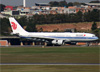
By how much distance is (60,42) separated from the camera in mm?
78062

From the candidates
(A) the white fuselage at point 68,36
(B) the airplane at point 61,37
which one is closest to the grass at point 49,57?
(A) the white fuselage at point 68,36

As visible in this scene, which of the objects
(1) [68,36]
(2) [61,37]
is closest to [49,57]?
(1) [68,36]

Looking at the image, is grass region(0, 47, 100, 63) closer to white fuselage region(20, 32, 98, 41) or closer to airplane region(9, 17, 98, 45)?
white fuselage region(20, 32, 98, 41)

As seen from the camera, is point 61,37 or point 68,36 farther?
point 61,37

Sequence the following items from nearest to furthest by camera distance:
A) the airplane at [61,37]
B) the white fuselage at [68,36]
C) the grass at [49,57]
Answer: the grass at [49,57] → the white fuselage at [68,36] → the airplane at [61,37]

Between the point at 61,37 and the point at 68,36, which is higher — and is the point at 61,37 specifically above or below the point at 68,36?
below

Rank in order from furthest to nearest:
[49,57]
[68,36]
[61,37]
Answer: [61,37]
[68,36]
[49,57]

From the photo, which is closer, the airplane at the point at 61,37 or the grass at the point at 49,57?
the grass at the point at 49,57

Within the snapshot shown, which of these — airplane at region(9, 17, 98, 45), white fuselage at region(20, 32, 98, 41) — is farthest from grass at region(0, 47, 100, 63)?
airplane at region(9, 17, 98, 45)

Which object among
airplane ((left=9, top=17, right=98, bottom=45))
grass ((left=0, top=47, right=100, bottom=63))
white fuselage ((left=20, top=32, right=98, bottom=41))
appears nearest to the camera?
grass ((left=0, top=47, right=100, bottom=63))

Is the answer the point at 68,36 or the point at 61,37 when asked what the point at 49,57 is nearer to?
the point at 68,36

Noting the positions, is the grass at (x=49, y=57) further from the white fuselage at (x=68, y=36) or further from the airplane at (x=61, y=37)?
the airplane at (x=61, y=37)

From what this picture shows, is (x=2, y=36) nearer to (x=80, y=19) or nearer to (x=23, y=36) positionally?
(x=23, y=36)

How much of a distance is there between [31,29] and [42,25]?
2829cm
